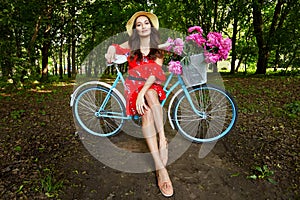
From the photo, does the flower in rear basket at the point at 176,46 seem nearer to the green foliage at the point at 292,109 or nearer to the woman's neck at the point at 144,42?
the woman's neck at the point at 144,42

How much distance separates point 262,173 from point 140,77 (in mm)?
1847

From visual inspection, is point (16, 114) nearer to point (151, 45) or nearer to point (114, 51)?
point (114, 51)

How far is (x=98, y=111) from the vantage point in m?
3.44

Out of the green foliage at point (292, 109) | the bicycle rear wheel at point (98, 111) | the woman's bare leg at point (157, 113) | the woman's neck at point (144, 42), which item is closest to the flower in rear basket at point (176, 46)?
the woman's neck at point (144, 42)

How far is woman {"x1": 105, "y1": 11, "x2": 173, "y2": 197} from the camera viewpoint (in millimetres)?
2715

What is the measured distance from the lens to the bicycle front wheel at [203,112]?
3143 mm

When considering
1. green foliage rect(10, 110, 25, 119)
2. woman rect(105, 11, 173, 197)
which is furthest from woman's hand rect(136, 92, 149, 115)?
green foliage rect(10, 110, 25, 119)

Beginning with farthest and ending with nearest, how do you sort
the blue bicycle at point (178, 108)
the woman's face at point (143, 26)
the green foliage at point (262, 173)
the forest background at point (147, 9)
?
the forest background at point (147, 9) < the blue bicycle at point (178, 108) < the woman's face at point (143, 26) < the green foliage at point (262, 173)

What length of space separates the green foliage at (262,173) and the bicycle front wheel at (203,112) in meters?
0.65

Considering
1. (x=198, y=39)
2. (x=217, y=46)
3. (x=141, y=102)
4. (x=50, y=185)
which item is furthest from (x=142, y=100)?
(x=50, y=185)

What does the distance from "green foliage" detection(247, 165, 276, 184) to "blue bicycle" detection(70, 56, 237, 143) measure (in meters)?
0.66

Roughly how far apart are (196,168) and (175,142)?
2.03 ft

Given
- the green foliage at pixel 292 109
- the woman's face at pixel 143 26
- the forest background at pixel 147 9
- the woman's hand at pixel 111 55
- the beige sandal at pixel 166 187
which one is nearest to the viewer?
the beige sandal at pixel 166 187

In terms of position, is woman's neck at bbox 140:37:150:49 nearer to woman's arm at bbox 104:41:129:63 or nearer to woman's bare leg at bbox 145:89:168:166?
woman's arm at bbox 104:41:129:63
